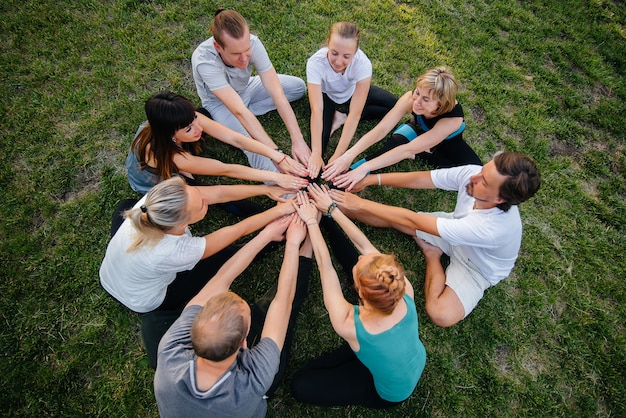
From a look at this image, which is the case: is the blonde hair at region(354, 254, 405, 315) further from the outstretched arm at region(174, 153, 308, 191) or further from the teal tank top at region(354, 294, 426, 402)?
the outstretched arm at region(174, 153, 308, 191)

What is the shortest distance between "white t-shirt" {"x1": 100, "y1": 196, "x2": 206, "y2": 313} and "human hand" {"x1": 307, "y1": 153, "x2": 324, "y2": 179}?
5.32 ft

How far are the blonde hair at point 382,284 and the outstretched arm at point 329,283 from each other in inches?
13.6

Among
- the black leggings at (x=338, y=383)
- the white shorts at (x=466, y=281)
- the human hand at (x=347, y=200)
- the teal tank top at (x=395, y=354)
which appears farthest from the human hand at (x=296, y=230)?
the white shorts at (x=466, y=281)

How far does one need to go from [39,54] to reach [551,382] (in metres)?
7.68

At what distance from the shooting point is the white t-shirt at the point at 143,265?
2.87 m

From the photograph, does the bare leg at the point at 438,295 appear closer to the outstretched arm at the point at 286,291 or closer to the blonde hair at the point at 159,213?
the outstretched arm at the point at 286,291

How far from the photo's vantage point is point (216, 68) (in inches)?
150

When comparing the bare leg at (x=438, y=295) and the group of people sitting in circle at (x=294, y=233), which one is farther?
the bare leg at (x=438, y=295)

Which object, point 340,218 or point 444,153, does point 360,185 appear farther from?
point 444,153

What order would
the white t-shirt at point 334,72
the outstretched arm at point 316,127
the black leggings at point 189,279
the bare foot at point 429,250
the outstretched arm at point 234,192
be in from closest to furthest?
1. the black leggings at point 189,279
2. the outstretched arm at point 234,192
3. the bare foot at point 429,250
4. the white t-shirt at point 334,72
5. the outstretched arm at point 316,127

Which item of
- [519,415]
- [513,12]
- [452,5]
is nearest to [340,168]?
[519,415]

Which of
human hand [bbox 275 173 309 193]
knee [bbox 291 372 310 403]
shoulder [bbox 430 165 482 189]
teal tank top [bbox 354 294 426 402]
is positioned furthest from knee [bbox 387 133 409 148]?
knee [bbox 291 372 310 403]

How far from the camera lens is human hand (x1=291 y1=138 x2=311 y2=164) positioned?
438cm

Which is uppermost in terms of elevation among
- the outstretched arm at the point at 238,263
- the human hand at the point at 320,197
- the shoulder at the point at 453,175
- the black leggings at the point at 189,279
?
the shoulder at the point at 453,175
